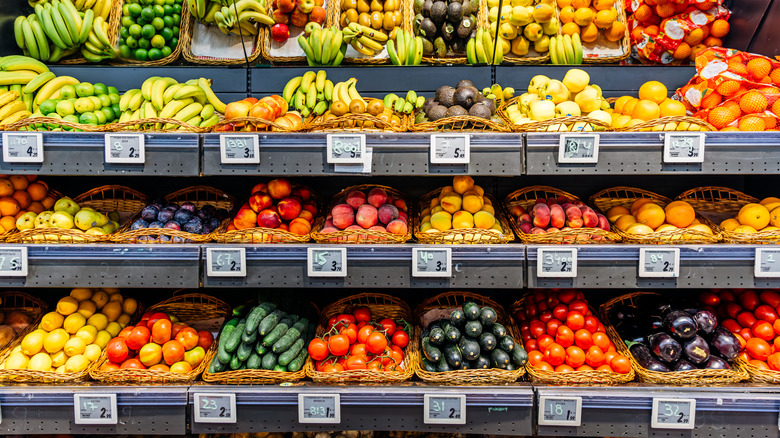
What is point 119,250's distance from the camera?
64.3 inches

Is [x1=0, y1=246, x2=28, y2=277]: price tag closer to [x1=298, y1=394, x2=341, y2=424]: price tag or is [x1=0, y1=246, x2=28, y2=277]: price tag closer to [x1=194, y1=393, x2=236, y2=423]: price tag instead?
[x1=194, y1=393, x2=236, y2=423]: price tag

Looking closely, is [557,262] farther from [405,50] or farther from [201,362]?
[201,362]

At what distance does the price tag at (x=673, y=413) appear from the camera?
61.7 inches

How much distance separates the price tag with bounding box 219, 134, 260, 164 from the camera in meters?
1.59

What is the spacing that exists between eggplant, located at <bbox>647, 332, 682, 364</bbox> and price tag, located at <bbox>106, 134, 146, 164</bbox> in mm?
1992

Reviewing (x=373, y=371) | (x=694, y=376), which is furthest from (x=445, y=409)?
(x=694, y=376)

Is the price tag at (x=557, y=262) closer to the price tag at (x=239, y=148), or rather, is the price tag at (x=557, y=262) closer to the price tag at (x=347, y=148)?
the price tag at (x=347, y=148)

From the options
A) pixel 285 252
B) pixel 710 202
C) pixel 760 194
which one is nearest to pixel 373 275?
pixel 285 252

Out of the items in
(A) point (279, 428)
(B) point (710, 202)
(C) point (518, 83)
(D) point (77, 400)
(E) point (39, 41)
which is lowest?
(A) point (279, 428)

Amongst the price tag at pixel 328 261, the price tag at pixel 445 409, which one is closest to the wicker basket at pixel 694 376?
the price tag at pixel 445 409

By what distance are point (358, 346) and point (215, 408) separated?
1.79ft

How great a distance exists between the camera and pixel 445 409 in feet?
5.25

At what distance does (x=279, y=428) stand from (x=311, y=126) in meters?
1.11

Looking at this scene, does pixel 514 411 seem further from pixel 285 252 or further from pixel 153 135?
pixel 153 135
